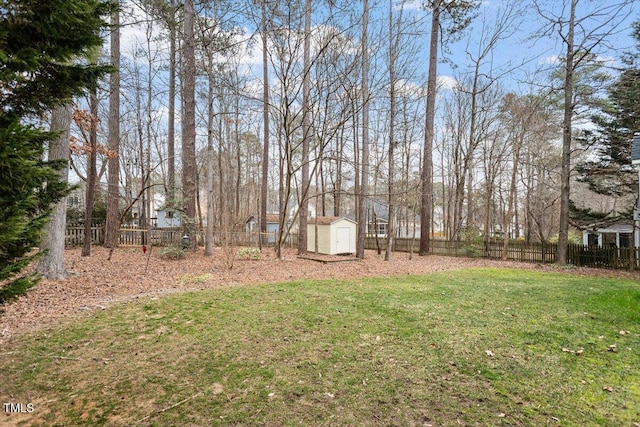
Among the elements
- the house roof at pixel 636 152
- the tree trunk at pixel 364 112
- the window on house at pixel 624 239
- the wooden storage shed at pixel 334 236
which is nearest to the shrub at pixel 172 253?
the tree trunk at pixel 364 112

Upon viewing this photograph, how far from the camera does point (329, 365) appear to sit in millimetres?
2967

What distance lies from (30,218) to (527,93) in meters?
16.9

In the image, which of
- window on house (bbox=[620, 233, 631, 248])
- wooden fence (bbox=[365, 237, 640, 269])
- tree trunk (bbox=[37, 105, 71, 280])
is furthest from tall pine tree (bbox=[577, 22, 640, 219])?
tree trunk (bbox=[37, 105, 71, 280])

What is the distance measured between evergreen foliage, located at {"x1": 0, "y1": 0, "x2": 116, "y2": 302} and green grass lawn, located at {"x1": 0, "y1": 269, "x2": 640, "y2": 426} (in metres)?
1.20

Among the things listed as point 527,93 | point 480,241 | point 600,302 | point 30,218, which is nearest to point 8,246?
point 30,218

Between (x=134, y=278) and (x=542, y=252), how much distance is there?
13491 millimetres

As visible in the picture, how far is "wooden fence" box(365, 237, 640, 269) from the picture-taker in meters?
10.8

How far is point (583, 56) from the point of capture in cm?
1054

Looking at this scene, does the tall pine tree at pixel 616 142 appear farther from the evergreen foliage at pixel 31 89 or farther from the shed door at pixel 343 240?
the evergreen foliage at pixel 31 89

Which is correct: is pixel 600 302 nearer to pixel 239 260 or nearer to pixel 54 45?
pixel 54 45

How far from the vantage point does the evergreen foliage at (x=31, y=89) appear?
6.23 feet

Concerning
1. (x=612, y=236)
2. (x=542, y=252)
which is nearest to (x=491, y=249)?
(x=542, y=252)

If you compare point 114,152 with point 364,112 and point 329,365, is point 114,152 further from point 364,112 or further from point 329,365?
point 329,365

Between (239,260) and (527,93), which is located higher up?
(527,93)
